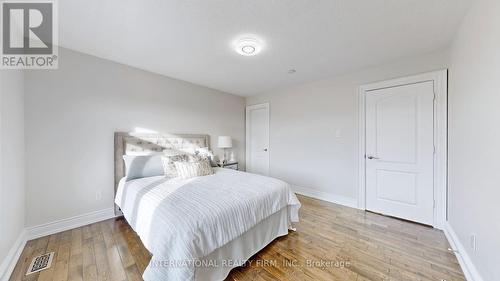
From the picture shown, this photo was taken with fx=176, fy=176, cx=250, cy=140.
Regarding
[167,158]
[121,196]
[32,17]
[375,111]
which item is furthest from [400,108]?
[32,17]

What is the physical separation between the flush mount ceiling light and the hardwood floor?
7.62 ft

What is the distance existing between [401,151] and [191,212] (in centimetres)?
294

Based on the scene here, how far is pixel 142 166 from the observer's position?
96.4 inches

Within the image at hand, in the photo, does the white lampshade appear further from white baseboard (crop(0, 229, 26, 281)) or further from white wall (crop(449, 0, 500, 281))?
white wall (crop(449, 0, 500, 281))

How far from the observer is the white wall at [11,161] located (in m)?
1.50

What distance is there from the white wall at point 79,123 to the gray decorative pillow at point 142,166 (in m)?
0.40

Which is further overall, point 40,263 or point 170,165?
point 170,165

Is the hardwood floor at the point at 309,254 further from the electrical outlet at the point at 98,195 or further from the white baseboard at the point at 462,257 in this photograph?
the electrical outlet at the point at 98,195

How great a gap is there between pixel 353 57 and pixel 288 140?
193 centimetres

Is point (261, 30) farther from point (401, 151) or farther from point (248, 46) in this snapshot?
point (401, 151)

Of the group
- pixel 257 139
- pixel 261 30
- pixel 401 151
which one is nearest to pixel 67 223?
pixel 261 30

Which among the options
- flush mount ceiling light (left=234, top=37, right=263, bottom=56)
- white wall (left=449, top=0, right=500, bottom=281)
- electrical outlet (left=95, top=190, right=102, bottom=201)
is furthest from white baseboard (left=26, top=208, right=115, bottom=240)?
white wall (left=449, top=0, right=500, bottom=281)

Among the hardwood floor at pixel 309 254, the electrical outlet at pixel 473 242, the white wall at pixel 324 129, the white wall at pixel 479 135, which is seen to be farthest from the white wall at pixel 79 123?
the electrical outlet at pixel 473 242

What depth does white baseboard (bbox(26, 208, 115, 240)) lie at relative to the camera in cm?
204
